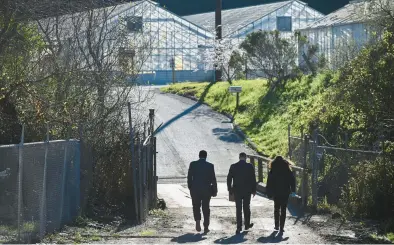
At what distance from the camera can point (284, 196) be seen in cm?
1524

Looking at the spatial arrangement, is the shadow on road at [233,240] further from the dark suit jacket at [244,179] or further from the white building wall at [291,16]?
the white building wall at [291,16]

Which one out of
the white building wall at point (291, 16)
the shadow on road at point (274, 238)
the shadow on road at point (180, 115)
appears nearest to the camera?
the shadow on road at point (274, 238)

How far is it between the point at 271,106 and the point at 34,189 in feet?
98.0

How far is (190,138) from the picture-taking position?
38125 millimetres

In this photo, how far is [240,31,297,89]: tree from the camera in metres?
43.3

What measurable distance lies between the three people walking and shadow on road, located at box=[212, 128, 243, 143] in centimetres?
2217

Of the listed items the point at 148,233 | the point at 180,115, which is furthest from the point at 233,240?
the point at 180,115

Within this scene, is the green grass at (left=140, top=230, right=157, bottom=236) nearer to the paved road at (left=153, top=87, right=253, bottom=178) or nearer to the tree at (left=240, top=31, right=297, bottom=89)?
the paved road at (left=153, top=87, right=253, bottom=178)

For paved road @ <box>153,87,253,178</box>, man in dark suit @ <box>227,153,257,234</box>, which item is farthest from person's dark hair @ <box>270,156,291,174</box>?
paved road @ <box>153,87,253,178</box>

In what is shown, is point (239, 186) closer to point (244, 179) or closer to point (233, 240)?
point (244, 179)

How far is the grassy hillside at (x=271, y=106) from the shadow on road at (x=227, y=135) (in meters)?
0.61

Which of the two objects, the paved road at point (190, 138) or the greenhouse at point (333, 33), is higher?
the greenhouse at point (333, 33)

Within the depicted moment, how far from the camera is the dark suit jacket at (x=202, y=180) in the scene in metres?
15.1

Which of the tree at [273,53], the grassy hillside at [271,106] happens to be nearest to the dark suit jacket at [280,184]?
the grassy hillside at [271,106]
